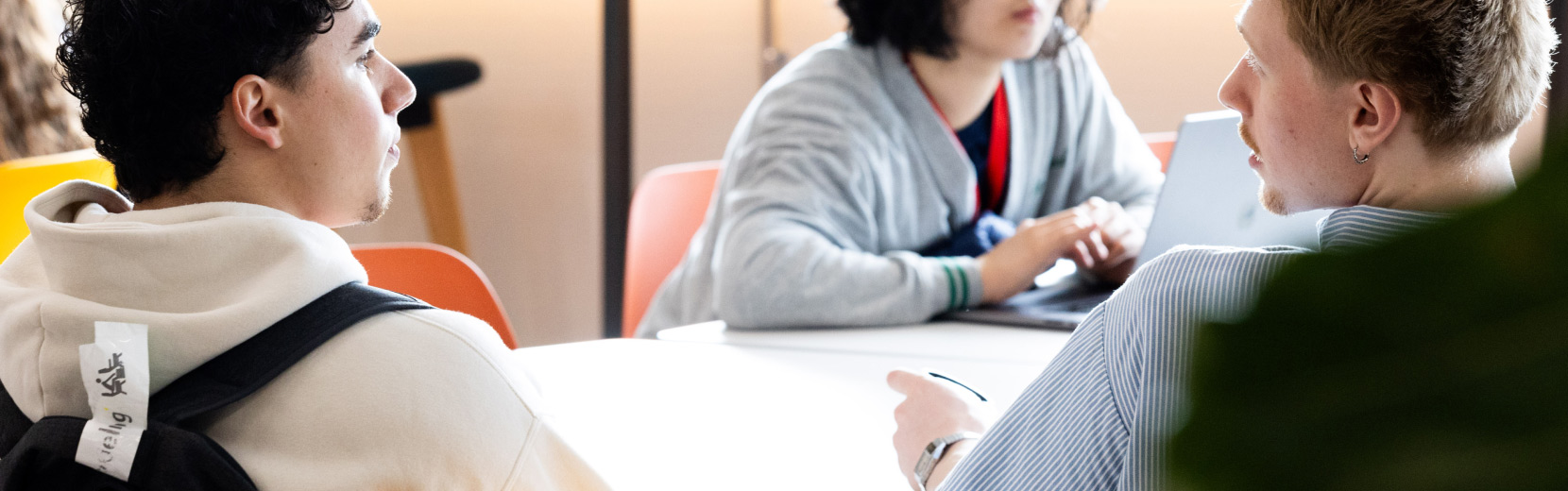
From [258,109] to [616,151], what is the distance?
2226 millimetres

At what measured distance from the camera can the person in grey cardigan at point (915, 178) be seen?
137 centimetres

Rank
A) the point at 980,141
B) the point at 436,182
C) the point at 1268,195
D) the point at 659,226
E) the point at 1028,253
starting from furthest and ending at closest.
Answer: the point at 436,182 < the point at 659,226 < the point at 980,141 < the point at 1028,253 < the point at 1268,195

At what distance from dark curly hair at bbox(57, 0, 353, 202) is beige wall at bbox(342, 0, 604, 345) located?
2211 mm

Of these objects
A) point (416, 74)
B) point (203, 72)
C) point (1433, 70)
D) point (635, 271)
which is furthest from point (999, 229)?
point (416, 74)

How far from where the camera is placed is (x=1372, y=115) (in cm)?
71

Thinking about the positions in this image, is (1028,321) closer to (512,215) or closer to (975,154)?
(975,154)

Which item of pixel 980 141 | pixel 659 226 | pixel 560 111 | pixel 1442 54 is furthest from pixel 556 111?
pixel 1442 54

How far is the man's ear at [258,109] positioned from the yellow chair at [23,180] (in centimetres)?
79

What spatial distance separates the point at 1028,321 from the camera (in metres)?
1.34

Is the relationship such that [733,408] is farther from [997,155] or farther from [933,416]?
[997,155]

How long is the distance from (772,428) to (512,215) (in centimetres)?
224

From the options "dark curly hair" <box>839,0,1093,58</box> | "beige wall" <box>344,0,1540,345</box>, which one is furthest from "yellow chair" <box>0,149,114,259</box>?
"beige wall" <box>344,0,1540,345</box>

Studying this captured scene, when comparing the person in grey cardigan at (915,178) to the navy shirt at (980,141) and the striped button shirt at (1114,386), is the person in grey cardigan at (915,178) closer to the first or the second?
the navy shirt at (980,141)

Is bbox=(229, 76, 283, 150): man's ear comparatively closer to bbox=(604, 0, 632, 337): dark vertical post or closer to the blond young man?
the blond young man
